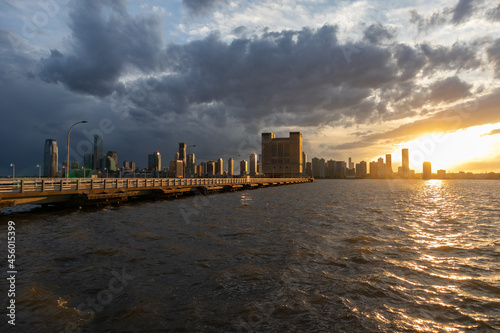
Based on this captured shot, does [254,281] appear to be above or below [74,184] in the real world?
below

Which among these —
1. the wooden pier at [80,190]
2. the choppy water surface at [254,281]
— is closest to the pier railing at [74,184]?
the wooden pier at [80,190]

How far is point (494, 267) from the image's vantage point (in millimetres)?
11102

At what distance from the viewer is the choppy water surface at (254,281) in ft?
22.1

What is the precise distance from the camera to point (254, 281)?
368 inches

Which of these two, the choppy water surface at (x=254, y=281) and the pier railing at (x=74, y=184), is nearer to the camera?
the choppy water surface at (x=254, y=281)

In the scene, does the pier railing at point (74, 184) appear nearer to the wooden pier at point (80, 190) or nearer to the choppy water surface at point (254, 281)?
the wooden pier at point (80, 190)

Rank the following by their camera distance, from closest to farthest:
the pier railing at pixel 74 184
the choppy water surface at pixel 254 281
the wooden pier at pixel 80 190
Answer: the choppy water surface at pixel 254 281 → the wooden pier at pixel 80 190 → the pier railing at pixel 74 184

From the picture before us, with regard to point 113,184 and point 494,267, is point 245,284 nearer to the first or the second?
point 494,267

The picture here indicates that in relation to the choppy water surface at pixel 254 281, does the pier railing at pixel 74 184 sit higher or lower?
higher

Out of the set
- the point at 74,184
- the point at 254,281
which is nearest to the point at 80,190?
the point at 74,184

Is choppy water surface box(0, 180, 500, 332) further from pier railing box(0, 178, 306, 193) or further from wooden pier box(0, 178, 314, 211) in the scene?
pier railing box(0, 178, 306, 193)

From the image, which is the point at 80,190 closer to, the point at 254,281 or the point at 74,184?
the point at 74,184

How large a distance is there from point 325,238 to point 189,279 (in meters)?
9.26

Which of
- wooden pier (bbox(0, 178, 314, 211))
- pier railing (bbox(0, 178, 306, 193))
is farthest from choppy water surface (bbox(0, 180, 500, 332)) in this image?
pier railing (bbox(0, 178, 306, 193))
